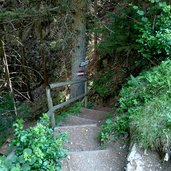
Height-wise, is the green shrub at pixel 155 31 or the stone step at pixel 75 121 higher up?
the green shrub at pixel 155 31

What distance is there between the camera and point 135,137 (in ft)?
12.3

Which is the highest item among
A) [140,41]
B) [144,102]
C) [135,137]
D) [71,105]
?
[140,41]

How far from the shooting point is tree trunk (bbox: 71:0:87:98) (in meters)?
7.32

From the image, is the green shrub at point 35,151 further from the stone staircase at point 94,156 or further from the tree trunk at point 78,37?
the tree trunk at point 78,37

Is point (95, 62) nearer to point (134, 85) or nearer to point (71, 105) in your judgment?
point (71, 105)

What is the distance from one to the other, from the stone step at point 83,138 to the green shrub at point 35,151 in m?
1.23

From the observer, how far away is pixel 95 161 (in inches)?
155

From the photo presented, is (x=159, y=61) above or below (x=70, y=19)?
below

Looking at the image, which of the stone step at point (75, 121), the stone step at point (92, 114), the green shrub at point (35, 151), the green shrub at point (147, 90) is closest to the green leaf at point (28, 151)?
the green shrub at point (35, 151)

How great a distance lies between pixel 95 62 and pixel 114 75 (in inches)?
56.9

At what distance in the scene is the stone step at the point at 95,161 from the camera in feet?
12.6

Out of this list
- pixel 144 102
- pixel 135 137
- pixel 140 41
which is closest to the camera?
pixel 135 137

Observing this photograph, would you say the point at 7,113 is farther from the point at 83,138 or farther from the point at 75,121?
the point at 83,138

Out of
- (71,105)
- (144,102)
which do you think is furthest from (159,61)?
(71,105)
